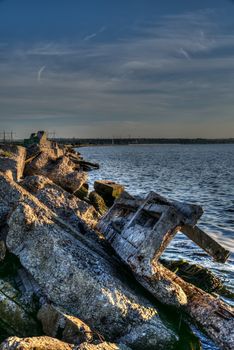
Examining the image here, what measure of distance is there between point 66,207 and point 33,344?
5065 mm

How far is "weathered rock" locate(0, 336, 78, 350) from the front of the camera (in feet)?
15.4

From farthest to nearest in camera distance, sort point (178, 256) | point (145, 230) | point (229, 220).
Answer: point (229, 220) → point (178, 256) → point (145, 230)

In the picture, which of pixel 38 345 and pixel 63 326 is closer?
pixel 38 345

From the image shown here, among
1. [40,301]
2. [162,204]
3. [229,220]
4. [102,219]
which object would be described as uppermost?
[162,204]

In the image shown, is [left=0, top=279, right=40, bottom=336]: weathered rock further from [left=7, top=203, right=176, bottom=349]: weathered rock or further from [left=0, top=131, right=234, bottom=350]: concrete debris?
[left=7, top=203, right=176, bottom=349]: weathered rock

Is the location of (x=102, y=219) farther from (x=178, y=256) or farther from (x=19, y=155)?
(x=19, y=155)

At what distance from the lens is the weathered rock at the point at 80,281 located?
633cm

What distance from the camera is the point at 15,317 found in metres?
6.20

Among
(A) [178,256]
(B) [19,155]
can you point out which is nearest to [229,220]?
(A) [178,256]

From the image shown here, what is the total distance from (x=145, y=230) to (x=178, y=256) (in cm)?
605

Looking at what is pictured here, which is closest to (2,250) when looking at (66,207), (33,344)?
(66,207)

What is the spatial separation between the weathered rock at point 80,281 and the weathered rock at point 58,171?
758 centimetres

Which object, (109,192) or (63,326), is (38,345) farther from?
(109,192)

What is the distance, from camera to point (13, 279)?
691cm
